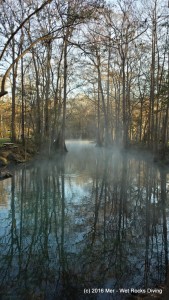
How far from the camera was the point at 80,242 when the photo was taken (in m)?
5.36

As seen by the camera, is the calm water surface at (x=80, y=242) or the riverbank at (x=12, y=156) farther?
the riverbank at (x=12, y=156)

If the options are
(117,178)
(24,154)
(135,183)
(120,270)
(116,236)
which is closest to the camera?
(120,270)

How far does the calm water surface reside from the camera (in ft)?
12.8

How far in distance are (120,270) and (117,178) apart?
9.09 m

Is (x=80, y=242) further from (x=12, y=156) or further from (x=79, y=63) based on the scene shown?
(x=79, y=63)

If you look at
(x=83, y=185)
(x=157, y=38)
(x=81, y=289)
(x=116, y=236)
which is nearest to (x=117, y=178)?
(x=83, y=185)

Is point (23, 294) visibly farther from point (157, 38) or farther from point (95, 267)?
point (157, 38)

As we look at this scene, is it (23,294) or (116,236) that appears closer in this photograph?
(23,294)

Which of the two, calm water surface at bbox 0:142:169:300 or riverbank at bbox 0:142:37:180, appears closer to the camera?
calm water surface at bbox 0:142:169:300

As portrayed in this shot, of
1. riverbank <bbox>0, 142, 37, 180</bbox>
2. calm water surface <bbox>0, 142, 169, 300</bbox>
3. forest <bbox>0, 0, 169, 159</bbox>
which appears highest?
forest <bbox>0, 0, 169, 159</bbox>

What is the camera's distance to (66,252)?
4.91m

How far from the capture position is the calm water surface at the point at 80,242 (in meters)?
3.91

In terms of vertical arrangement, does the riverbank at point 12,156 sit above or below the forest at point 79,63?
below

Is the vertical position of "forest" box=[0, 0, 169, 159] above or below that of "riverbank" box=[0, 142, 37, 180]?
above
